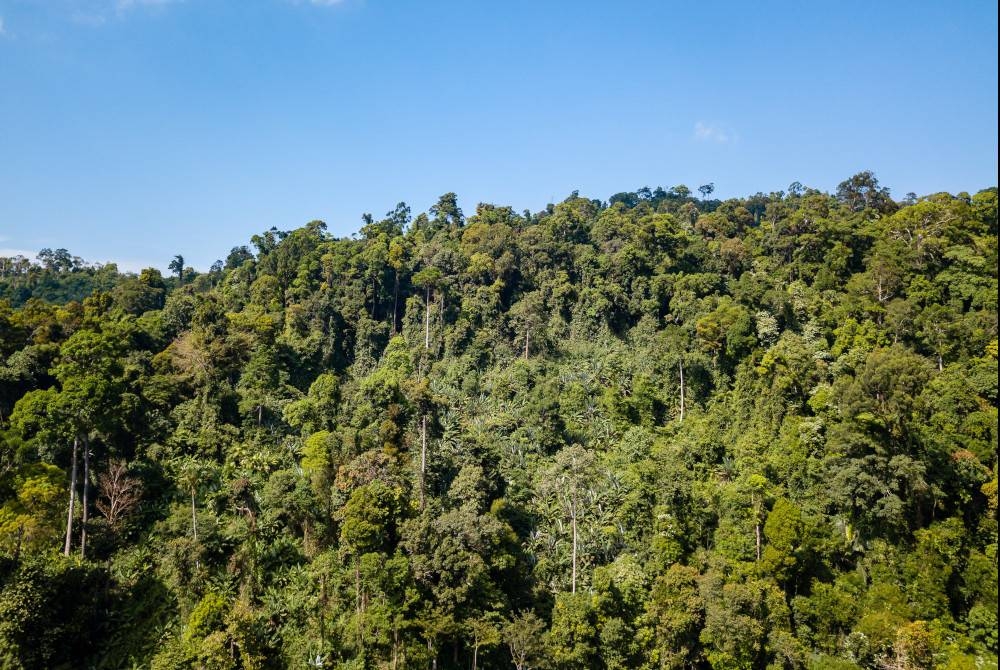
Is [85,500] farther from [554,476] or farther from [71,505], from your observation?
[554,476]

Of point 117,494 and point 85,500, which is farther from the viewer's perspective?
point 117,494

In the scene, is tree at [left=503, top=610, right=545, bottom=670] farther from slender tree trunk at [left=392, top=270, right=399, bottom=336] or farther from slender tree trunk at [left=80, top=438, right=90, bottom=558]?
slender tree trunk at [left=392, top=270, right=399, bottom=336]

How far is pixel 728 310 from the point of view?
32.2 metres

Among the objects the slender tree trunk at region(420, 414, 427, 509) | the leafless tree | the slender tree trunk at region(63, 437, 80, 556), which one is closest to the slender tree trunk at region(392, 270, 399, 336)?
the slender tree trunk at region(420, 414, 427, 509)

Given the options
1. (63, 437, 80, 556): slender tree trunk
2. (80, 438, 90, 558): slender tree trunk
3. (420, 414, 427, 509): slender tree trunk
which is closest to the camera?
(63, 437, 80, 556): slender tree trunk

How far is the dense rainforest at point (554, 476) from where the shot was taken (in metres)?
20.8

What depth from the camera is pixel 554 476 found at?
27719 millimetres

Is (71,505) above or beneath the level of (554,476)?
beneath

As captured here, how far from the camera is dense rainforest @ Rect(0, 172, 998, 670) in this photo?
2083 cm

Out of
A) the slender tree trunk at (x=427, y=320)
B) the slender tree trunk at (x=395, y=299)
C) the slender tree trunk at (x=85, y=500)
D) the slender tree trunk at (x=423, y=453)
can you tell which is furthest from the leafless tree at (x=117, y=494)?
the slender tree trunk at (x=395, y=299)

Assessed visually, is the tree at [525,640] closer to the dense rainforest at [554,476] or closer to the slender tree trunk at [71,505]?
the dense rainforest at [554,476]

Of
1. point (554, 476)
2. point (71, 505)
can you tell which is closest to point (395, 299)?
point (554, 476)

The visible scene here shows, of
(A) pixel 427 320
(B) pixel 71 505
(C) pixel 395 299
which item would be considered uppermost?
(C) pixel 395 299

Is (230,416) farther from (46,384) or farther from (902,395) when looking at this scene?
(902,395)
